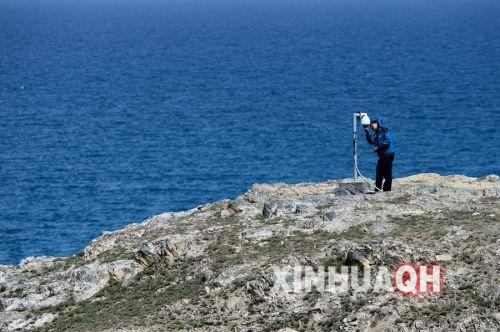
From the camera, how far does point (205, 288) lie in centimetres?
3136

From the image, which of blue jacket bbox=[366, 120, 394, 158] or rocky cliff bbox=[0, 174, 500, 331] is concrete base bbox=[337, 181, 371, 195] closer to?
rocky cliff bbox=[0, 174, 500, 331]

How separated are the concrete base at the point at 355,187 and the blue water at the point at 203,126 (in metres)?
31.4

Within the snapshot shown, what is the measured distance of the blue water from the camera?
80812 mm

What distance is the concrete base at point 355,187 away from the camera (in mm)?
38869

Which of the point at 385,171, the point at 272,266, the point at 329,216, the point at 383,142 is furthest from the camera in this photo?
the point at 385,171

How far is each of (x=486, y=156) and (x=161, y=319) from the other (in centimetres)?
6436

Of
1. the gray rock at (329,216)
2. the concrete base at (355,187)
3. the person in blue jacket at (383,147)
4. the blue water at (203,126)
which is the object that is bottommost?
the gray rock at (329,216)

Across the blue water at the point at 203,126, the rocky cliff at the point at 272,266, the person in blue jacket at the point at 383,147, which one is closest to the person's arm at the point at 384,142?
the person in blue jacket at the point at 383,147

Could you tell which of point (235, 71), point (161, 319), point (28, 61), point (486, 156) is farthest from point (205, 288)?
point (28, 61)

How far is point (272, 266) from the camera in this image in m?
31.4

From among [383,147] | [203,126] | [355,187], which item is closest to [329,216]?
[383,147]

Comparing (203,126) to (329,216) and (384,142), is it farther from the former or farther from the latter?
(329,216)

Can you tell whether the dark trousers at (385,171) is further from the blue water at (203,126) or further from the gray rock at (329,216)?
the blue water at (203,126)

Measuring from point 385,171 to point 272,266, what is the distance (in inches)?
338
